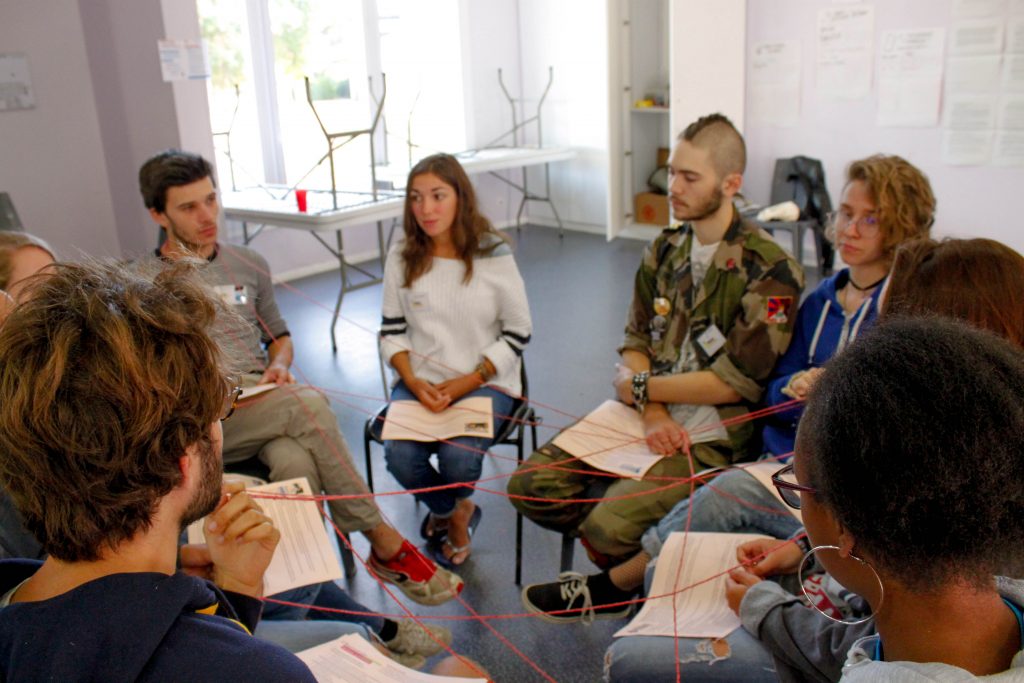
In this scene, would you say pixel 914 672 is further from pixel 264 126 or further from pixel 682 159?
pixel 264 126

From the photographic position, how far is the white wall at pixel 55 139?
3857 mm

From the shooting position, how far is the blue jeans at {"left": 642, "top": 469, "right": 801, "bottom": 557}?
1.86 meters

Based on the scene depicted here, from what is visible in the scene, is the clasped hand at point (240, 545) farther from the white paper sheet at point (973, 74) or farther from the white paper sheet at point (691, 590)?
the white paper sheet at point (973, 74)

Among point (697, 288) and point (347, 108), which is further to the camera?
point (347, 108)

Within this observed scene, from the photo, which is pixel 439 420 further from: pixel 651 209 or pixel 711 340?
pixel 651 209

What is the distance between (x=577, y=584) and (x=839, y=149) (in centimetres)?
420

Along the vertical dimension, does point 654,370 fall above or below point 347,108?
below

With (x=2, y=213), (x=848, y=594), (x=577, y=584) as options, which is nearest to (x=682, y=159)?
(x=577, y=584)

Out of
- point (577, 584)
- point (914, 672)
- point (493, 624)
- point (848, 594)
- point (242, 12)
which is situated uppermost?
point (242, 12)

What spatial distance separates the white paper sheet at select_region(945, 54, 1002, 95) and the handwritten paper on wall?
47 cm

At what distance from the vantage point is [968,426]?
2.67ft

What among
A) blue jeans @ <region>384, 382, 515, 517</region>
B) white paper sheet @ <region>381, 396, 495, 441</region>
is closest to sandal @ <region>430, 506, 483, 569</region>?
blue jeans @ <region>384, 382, 515, 517</region>

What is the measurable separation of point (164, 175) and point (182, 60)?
5.22 ft

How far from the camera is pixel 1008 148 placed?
15.6 feet
